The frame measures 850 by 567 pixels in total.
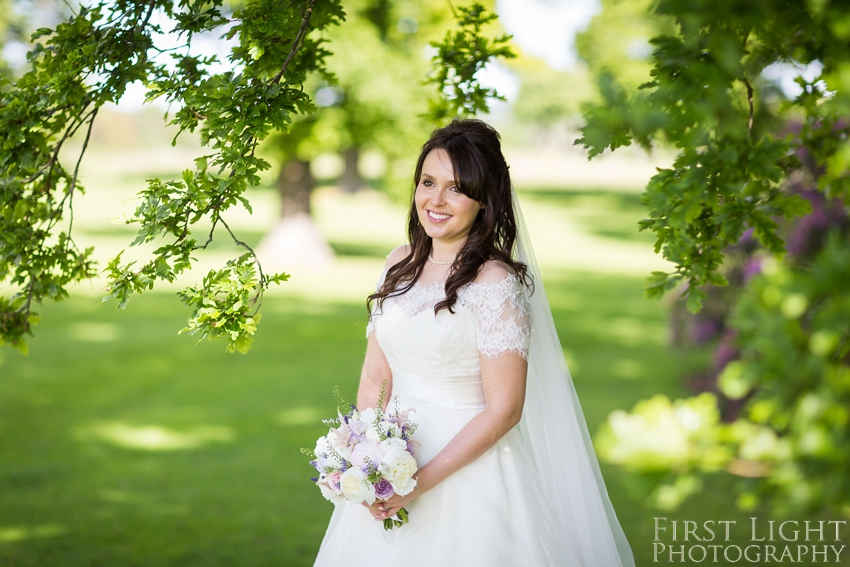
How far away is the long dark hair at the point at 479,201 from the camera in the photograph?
3066mm

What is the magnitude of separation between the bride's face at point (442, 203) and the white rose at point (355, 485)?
104 centimetres

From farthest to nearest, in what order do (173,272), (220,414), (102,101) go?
(220,414) → (102,101) → (173,272)

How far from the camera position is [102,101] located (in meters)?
2.86

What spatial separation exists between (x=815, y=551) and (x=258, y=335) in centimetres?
903

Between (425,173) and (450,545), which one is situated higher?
(425,173)

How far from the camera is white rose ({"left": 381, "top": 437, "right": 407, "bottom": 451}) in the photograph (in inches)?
106

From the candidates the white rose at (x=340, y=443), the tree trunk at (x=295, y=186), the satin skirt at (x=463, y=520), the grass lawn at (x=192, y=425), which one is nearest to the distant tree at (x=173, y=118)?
the white rose at (x=340, y=443)

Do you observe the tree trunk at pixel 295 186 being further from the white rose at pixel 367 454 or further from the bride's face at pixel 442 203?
the white rose at pixel 367 454

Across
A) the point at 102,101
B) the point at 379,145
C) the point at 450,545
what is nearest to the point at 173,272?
the point at 102,101

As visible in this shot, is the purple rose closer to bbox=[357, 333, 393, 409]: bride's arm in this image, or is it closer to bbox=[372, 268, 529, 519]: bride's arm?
bbox=[372, 268, 529, 519]: bride's arm

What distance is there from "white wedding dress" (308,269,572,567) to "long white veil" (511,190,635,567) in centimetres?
16

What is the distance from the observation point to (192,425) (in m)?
8.20

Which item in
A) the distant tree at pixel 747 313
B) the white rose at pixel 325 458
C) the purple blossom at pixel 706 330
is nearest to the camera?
the distant tree at pixel 747 313

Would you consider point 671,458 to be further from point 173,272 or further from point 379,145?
point 379,145
